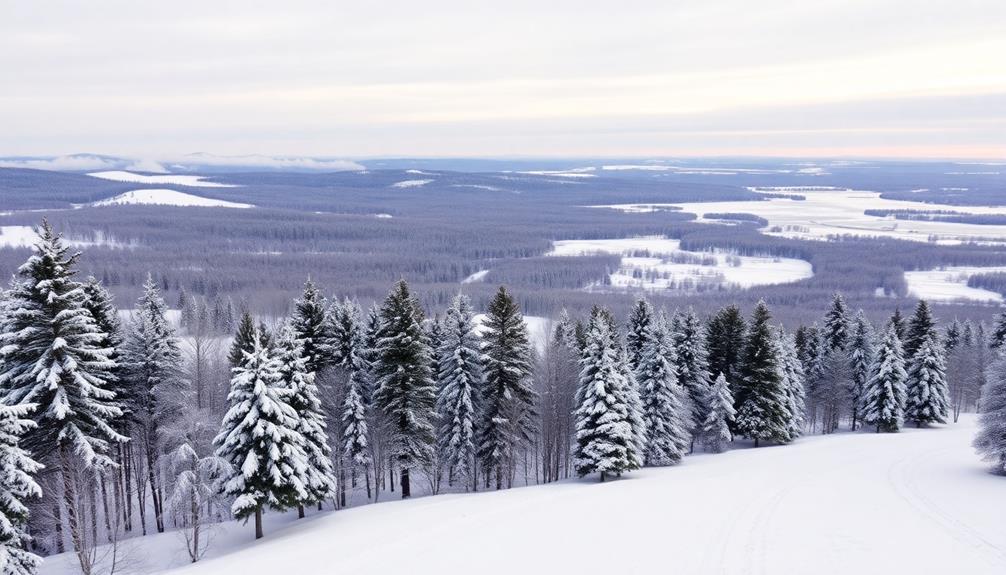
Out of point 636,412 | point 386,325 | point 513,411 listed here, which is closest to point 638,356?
point 636,412

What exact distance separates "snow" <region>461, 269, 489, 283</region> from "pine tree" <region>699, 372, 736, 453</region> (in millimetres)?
122867

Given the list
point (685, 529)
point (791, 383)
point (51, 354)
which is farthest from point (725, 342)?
point (51, 354)

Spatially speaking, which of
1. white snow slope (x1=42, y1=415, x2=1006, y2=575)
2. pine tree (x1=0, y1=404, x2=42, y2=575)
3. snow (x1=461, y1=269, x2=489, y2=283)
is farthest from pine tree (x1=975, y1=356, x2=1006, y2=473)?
snow (x1=461, y1=269, x2=489, y2=283)

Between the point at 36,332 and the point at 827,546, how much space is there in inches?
1126

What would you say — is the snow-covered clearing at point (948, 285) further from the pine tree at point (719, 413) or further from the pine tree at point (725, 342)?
the pine tree at point (719, 413)

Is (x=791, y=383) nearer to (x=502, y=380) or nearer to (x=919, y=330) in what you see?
(x=919, y=330)

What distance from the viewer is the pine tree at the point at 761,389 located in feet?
153

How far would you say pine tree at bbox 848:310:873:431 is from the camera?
56.9m

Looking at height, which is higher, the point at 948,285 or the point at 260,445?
the point at 260,445

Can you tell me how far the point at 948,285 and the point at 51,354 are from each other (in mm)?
196765

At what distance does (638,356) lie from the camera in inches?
1893

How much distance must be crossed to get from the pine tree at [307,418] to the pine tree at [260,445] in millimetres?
805

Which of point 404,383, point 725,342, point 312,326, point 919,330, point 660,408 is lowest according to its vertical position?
point 660,408

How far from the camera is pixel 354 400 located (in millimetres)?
36781
